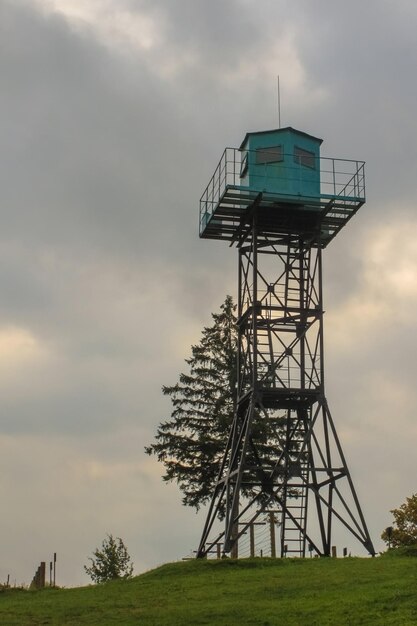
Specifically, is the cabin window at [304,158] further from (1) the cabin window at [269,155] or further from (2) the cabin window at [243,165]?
(2) the cabin window at [243,165]

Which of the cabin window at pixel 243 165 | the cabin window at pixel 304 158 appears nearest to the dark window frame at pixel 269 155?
the cabin window at pixel 243 165

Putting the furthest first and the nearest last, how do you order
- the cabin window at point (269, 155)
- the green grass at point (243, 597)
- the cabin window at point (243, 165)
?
the cabin window at point (243, 165), the cabin window at point (269, 155), the green grass at point (243, 597)

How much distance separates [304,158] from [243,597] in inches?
729

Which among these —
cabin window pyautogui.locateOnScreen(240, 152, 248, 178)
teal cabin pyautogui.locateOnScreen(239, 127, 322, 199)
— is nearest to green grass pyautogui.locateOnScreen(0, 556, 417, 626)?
teal cabin pyautogui.locateOnScreen(239, 127, 322, 199)

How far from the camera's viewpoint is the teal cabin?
38625 millimetres

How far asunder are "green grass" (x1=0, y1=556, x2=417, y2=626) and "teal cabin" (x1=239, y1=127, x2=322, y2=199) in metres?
13.2

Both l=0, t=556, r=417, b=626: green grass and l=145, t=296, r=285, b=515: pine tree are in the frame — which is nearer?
l=0, t=556, r=417, b=626: green grass

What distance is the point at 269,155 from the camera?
128 ft

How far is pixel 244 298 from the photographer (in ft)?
132

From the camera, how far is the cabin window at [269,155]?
3903cm

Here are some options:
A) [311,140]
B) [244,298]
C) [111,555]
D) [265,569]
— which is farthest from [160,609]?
[111,555]

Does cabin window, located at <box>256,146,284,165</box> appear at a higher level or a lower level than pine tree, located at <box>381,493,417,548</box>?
higher

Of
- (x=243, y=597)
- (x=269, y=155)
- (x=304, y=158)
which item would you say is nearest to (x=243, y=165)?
(x=269, y=155)

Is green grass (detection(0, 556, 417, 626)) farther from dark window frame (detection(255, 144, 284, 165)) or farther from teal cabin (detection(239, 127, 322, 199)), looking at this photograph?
dark window frame (detection(255, 144, 284, 165))
